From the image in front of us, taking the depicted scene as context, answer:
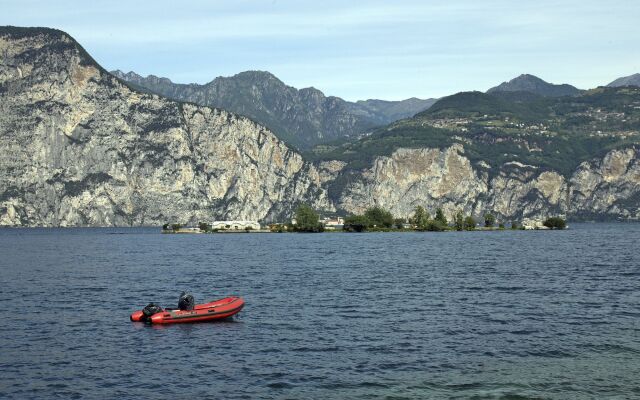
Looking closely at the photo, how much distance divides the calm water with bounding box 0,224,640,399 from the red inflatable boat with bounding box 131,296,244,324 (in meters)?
1.49

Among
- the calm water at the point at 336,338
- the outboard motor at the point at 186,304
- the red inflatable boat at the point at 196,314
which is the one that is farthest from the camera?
the outboard motor at the point at 186,304

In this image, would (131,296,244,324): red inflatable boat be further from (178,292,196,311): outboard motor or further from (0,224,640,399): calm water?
(0,224,640,399): calm water

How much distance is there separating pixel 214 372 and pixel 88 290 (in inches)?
2385

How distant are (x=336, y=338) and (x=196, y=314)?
19296 millimetres

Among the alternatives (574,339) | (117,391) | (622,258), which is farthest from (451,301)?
(622,258)

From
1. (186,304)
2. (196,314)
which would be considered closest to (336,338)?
(196,314)

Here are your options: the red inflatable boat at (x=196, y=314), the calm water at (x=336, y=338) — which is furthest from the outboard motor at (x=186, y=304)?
the calm water at (x=336, y=338)

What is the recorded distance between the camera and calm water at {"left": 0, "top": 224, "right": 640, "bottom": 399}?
52875 mm

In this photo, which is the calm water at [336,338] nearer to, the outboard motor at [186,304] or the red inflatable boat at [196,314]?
the red inflatable boat at [196,314]

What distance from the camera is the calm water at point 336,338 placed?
52875mm

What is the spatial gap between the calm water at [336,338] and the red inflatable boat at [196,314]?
1.49m

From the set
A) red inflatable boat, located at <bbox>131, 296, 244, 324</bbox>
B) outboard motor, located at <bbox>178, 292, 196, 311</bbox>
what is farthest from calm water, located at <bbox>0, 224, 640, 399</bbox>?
outboard motor, located at <bbox>178, 292, 196, 311</bbox>

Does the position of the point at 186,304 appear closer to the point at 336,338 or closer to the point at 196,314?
the point at 196,314

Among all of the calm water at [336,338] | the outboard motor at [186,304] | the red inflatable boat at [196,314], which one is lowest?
the calm water at [336,338]
